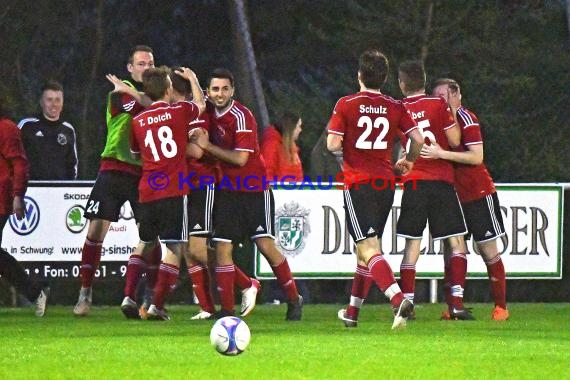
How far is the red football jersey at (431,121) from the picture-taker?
1158 centimetres

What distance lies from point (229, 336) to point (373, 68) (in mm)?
2989

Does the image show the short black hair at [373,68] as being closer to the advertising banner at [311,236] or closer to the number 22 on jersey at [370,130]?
the number 22 on jersey at [370,130]

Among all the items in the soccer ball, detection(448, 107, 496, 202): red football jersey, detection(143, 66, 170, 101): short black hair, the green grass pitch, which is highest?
detection(143, 66, 170, 101): short black hair

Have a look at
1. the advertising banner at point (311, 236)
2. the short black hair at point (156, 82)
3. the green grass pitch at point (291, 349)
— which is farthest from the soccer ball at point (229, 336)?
the advertising banner at point (311, 236)

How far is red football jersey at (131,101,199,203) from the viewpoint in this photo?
36.6ft

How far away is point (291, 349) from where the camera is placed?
29.3ft

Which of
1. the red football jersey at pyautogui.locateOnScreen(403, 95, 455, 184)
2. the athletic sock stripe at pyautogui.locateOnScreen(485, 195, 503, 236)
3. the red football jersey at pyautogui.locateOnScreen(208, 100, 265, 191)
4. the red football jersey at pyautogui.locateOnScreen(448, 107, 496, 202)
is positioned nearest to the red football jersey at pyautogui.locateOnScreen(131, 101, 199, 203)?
the red football jersey at pyautogui.locateOnScreen(208, 100, 265, 191)

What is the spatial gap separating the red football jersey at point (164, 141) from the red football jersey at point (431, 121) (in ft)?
5.74

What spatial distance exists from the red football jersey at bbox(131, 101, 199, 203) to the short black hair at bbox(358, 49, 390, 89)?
1382 mm

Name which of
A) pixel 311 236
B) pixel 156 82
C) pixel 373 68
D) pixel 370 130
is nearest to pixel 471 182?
pixel 370 130

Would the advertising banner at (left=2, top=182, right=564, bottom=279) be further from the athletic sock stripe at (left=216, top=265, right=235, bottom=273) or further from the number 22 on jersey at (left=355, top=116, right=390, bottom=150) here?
the number 22 on jersey at (left=355, top=116, right=390, bottom=150)

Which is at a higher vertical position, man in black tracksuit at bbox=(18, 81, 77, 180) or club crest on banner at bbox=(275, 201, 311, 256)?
man in black tracksuit at bbox=(18, 81, 77, 180)

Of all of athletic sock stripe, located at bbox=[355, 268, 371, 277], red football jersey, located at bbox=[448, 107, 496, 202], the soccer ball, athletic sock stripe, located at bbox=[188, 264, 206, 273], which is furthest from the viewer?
red football jersey, located at bbox=[448, 107, 496, 202]

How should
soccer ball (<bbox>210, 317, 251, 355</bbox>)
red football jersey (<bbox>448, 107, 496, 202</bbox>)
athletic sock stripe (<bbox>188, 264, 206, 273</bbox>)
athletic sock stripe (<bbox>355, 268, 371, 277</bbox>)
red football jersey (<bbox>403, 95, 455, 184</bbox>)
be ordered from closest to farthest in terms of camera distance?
soccer ball (<bbox>210, 317, 251, 355</bbox>)
athletic sock stripe (<bbox>355, 268, 371, 277</bbox>)
red football jersey (<bbox>403, 95, 455, 184</bbox>)
athletic sock stripe (<bbox>188, 264, 206, 273</bbox>)
red football jersey (<bbox>448, 107, 496, 202</bbox>)
